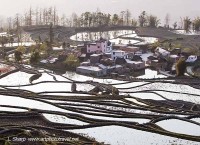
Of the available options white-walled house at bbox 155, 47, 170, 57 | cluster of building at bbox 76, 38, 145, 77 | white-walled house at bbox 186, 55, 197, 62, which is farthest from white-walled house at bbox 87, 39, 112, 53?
white-walled house at bbox 186, 55, 197, 62

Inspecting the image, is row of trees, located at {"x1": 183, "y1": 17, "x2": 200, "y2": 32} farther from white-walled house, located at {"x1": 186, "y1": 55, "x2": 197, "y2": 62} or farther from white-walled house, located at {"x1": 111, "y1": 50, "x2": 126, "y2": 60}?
white-walled house, located at {"x1": 111, "y1": 50, "x2": 126, "y2": 60}

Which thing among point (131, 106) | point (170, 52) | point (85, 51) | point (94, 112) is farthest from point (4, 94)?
point (170, 52)

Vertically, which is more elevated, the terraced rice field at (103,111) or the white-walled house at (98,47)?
the white-walled house at (98,47)

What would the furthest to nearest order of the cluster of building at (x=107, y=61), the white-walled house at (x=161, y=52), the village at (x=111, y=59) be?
the white-walled house at (x=161, y=52) → the village at (x=111, y=59) → the cluster of building at (x=107, y=61)

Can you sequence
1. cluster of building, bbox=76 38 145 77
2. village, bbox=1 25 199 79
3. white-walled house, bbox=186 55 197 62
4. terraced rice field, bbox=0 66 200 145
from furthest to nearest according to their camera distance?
white-walled house, bbox=186 55 197 62 < village, bbox=1 25 199 79 < cluster of building, bbox=76 38 145 77 < terraced rice field, bbox=0 66 200 145

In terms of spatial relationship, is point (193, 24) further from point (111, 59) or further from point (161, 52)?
point (111, 59)

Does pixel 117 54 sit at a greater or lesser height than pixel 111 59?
greater

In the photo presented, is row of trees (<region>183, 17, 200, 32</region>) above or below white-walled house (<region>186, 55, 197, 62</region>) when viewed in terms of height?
above

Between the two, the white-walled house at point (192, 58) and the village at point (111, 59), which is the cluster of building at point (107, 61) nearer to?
the village at point (111, 59)

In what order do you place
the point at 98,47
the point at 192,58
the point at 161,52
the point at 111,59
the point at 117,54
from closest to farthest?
1. the point at 111,59
2. the point at 192,58
3. the point at 117,54
4. the point at 161,52
5. the point at 98,47

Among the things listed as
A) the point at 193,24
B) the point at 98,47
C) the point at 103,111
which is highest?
the point at 193,24

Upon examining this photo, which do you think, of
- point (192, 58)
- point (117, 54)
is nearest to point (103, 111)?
point (192, 58)

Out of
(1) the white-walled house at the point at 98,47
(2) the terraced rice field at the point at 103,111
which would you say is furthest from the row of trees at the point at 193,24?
(2) the terraced rice field at the point at 103,111
